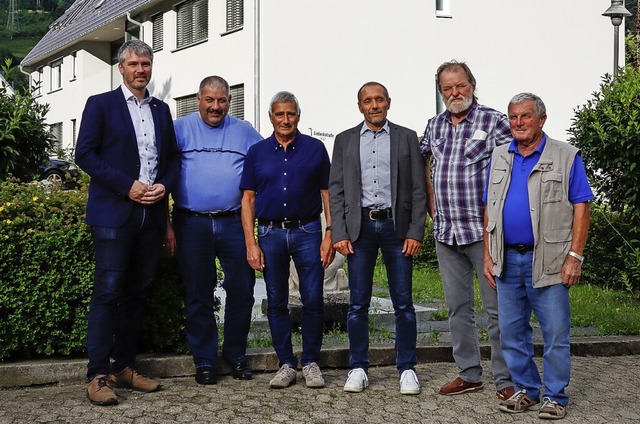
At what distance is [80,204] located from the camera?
703 cm

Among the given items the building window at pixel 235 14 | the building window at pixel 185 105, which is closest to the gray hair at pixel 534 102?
the building window at pixel 235 14

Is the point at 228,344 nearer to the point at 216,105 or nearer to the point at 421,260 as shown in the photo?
the point at 216,105

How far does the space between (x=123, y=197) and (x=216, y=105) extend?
99 centimetres

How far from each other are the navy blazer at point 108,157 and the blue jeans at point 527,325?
2.39m

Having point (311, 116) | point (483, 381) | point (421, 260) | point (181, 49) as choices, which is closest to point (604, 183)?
point (483, 381)

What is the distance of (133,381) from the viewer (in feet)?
21.5

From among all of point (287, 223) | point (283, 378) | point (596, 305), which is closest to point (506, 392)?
point (283, 378)

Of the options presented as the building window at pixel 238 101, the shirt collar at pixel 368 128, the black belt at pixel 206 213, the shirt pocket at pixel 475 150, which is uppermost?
the building window at pixel 238 101

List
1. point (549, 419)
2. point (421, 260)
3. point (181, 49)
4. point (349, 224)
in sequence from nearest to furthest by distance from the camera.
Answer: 1. point (549, 419)
2. point (349, 224)
3. point (421, 260)
4. point (181, 49)

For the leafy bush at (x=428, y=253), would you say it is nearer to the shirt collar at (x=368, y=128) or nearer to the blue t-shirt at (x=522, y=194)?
the shirt collar at (x=368, y=128)

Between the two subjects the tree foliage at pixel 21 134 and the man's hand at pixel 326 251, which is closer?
the man's hand at pixel 326 251

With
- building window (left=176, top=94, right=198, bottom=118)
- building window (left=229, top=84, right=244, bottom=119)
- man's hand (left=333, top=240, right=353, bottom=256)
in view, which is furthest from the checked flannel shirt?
building window (left=176, top=94, right=198, bottom=118)

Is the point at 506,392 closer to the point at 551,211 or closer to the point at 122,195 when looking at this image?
the point at 551,211

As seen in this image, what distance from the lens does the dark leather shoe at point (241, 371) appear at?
23.0 ft
